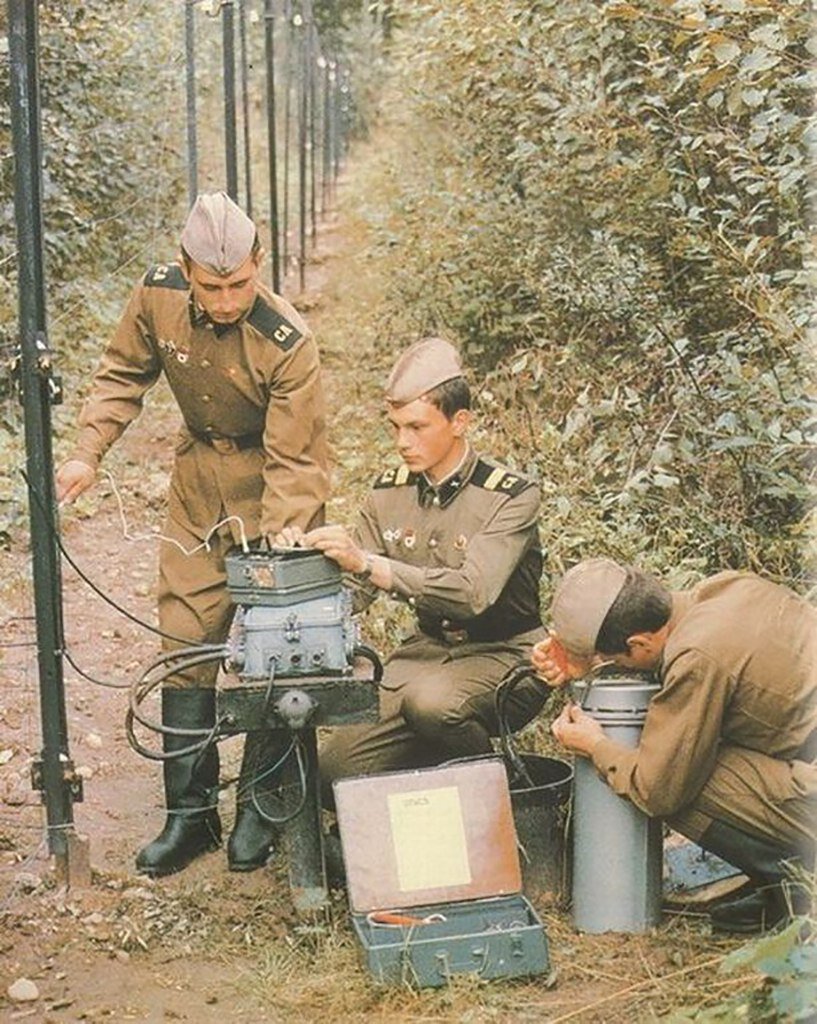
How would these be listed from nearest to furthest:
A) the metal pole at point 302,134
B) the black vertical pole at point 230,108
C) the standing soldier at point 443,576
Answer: the standing soldier at point 443,576 → the black vertical pole at point 230,108 → the metal pole at point 302,134

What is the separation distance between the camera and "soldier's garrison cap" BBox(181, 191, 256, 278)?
4723 millimetres

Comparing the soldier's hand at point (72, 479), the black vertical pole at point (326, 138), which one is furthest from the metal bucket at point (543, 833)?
the black vertical pole at point (326, 138)

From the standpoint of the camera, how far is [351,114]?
3438cm

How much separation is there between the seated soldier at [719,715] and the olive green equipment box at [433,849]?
0.33 metres

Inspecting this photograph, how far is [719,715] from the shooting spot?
13.5 ft

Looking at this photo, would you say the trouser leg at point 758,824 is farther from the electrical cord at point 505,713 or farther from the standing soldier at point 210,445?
the standing soldier at point 210,445

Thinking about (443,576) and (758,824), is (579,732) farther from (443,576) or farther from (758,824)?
(443,576)

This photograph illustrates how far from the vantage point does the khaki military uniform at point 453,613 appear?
15.8 feet

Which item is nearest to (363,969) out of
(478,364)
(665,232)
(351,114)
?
(665,232)

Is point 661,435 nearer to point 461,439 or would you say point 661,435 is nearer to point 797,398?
point 797,398

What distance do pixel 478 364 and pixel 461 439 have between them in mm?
5504

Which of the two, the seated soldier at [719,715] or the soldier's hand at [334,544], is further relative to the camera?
the soldier's hand at [334,544]

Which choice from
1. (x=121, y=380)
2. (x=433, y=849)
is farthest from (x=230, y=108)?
(x=433, y=849)

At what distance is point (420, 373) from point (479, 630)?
0.90 m
